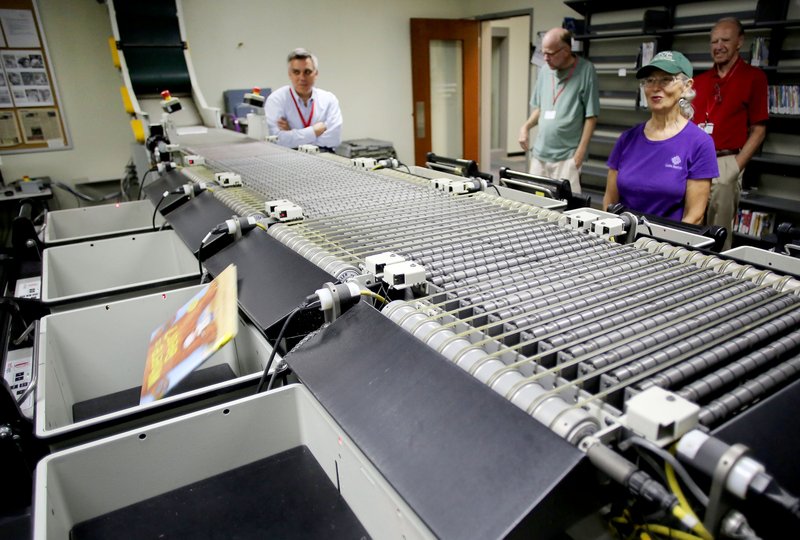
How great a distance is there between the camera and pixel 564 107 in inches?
147

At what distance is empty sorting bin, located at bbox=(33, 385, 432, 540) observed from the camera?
3.00 ft

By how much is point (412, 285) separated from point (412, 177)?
114cm

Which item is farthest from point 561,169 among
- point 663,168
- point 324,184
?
point 324,184

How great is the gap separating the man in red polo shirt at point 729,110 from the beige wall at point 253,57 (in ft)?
7.68

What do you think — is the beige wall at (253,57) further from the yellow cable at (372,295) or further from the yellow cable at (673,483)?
the yellow cable at (673,483)

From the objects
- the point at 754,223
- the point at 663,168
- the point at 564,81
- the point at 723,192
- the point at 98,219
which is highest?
the point at 564,81

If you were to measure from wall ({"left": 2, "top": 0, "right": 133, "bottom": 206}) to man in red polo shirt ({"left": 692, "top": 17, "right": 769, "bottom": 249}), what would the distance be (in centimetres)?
491

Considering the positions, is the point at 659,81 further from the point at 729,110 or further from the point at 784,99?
the point at 784,99

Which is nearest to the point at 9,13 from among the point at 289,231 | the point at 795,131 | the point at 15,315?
the point at 15,315

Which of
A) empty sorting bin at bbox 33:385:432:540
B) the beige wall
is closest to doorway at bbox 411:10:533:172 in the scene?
the beige wall

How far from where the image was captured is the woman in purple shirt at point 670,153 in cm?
196

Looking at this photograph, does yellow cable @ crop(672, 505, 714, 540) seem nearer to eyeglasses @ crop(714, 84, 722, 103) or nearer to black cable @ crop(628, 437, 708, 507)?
black cable @ crop(628, 437, 708, 507)

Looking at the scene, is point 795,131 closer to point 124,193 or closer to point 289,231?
point 289,231

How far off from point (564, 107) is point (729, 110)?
3.41 feet
